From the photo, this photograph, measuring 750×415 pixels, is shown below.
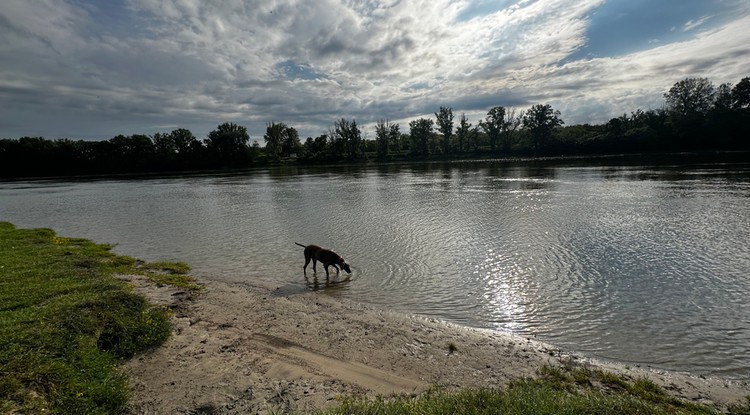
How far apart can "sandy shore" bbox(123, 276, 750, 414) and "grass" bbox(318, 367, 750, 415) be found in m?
0.58

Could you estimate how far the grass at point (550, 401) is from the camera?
18.3ft

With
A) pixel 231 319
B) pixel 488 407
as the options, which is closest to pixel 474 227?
pixel 231 319

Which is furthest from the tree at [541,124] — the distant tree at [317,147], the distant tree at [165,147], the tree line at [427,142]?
the distant tree at [165,147]

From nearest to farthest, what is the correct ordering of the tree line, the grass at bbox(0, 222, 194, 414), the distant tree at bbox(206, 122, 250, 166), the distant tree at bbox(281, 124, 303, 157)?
the grass at bbox(0, 222, 194, 414), the tree line, the distant tree at bbox(206, 122, 250, 166), the distant tree at bbox(281, 124, 303, 157)

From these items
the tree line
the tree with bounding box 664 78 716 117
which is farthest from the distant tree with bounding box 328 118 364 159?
the tree with bounding box 664 78 716 117

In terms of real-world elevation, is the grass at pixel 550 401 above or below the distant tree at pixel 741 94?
below

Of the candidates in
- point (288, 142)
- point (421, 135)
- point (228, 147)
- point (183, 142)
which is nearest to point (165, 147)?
point (183, 142)

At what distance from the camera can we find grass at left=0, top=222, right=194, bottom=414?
19.2 ft

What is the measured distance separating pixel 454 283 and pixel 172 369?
9.16 metres

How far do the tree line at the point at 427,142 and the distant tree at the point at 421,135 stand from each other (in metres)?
0.39

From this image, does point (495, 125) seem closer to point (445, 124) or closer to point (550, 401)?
point (445, 124)

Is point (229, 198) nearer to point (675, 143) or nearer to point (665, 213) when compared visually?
point (665, 213)

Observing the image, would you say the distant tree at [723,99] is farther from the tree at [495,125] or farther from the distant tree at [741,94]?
the tree at [495,125]

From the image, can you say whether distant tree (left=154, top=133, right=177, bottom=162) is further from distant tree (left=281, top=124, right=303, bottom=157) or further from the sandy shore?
the sandy shore
